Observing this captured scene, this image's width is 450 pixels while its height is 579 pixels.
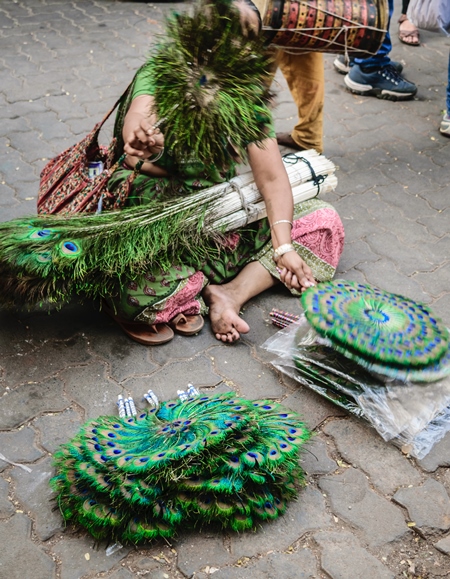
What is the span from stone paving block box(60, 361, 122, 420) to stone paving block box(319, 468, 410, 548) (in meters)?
0.91

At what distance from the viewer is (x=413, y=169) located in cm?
471

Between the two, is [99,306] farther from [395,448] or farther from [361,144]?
[361,144]

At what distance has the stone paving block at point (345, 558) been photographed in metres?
2.24

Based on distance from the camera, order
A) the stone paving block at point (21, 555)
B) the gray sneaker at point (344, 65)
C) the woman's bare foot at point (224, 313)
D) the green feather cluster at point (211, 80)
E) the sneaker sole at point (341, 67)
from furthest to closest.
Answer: the sneaker sole at point (341, 67) < the gray sneaker at point (344, 65) < the woman's bare foot at point (224, 313) < the green feather cluster at point (211, 80) < the stone paving block at point (21, 555)

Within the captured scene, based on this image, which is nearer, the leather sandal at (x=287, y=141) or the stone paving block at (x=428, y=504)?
the stone paving block at (x=428, y=504)

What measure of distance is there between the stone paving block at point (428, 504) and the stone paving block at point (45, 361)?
1446 mm

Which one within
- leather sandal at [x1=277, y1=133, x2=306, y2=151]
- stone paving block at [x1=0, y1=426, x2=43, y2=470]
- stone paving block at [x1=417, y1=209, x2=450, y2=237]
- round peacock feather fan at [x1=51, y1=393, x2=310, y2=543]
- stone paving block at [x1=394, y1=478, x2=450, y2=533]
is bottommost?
stone paving block at [x1=417, y1=209, x2=450, y2=237]

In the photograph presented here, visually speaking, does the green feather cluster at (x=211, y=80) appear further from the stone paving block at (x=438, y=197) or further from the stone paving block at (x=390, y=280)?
the stone paving block at (x=438, y=197)

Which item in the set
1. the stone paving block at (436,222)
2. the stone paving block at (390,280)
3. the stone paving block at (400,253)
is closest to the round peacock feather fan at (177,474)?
the stone paving block at (390,280)

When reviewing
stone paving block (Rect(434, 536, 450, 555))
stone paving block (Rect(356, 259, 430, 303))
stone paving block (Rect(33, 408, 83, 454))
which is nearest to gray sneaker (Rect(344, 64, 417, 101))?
stone paving block (Rect(356, 259, 430, 303))

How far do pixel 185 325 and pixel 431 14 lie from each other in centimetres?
292

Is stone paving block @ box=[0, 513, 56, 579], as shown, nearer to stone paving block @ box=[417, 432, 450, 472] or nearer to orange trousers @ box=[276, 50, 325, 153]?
stone paving block @ box=[417, 432, 450, 472]

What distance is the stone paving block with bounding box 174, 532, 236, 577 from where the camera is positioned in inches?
87.5

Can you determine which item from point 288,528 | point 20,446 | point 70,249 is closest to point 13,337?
point 70,249
